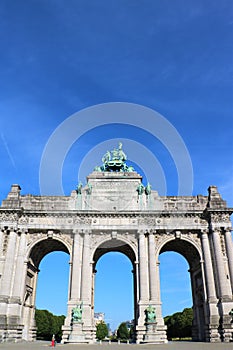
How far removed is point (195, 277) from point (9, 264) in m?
23.4

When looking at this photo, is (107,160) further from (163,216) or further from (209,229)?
(209,229)

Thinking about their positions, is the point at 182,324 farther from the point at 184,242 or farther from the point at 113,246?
the point at 113,246

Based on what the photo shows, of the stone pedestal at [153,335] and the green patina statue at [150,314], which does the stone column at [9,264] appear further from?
the stone pedestal at [153,335]

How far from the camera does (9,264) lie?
35.0m

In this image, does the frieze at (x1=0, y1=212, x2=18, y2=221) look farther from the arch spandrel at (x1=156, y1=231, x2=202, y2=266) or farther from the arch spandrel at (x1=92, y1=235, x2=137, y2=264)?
the arch spandrel at (x1=156, y1=231, x2=202, y2=266)

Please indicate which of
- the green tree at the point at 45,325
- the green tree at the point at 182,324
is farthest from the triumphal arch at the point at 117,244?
the green tree at the point at 45,325

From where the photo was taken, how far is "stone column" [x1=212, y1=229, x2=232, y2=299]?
33688 millimetres

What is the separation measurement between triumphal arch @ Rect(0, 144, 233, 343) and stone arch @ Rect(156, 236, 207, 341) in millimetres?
118

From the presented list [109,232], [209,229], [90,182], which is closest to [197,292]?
[209,229]

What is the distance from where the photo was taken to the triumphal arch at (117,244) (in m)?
32.9

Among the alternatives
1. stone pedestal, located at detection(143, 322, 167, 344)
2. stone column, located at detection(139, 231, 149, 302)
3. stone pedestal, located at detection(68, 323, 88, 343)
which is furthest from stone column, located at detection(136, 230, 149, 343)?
stone pedestal, located at detection(68, 323, 88, 343)

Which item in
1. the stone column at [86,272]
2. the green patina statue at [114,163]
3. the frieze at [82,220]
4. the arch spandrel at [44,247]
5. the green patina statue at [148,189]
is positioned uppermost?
the green patina statue at [114,163]

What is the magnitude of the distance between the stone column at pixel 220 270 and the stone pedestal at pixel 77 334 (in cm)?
1535

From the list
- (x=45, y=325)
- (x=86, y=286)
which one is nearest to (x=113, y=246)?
(x=86, y=286)
